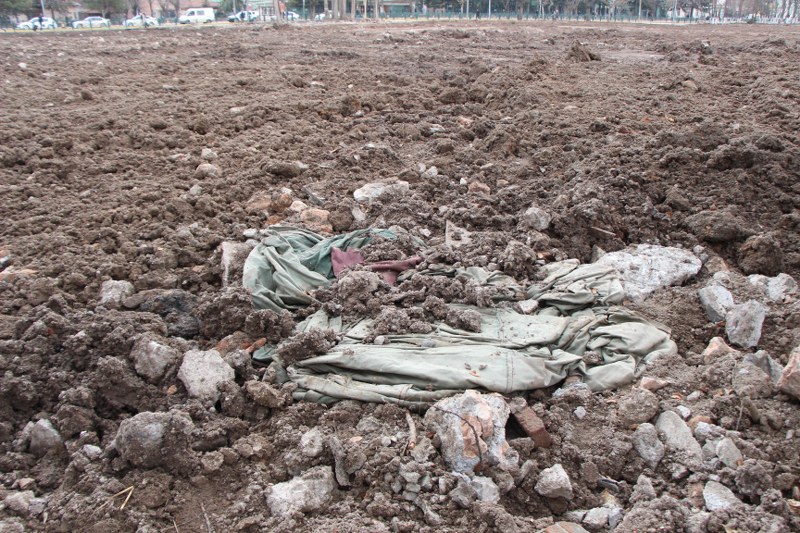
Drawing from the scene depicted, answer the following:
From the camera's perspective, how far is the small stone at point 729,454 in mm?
2861

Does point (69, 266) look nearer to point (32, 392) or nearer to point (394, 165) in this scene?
point (32, 392)

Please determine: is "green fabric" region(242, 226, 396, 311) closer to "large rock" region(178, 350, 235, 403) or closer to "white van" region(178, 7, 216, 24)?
"large rock" region(178, 350, 235, 403)

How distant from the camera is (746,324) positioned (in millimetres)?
3854

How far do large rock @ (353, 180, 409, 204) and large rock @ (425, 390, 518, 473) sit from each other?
3.47m

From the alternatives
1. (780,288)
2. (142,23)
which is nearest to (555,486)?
(780,288)

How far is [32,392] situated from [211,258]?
194 centimetres

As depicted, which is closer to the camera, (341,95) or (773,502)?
(773,502)

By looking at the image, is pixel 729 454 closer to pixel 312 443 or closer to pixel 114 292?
pixel 312 443

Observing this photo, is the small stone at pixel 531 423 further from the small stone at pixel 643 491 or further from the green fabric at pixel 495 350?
the small stone at pixel 643 491

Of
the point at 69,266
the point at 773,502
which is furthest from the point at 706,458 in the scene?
the point at 69,266

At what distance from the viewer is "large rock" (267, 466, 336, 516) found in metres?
2.74

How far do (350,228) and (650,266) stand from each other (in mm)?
2770

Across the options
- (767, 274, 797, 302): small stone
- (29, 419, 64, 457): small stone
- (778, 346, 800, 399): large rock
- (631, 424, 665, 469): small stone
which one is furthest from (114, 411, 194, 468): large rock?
(767, 274, 797, 302): small stone

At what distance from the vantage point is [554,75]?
11.5m
